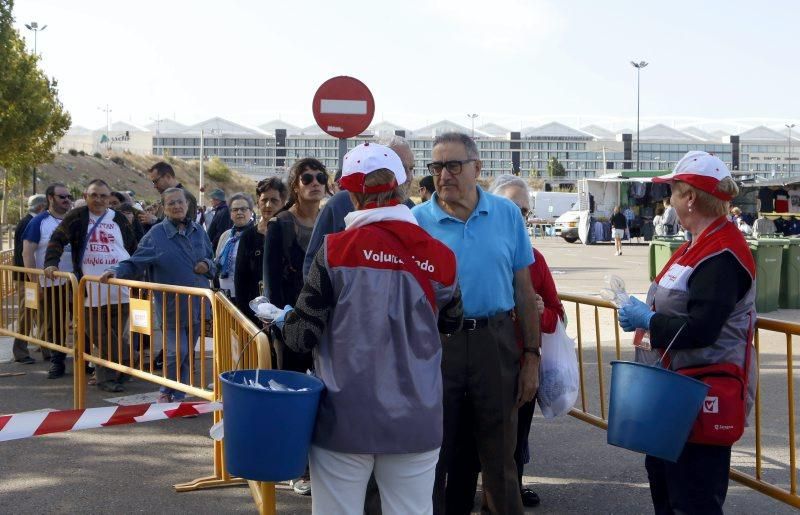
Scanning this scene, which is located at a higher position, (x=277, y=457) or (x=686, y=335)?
(x=686, y=335)

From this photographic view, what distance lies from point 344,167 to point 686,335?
1.46 meters

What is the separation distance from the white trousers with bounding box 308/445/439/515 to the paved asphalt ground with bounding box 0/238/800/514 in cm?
191

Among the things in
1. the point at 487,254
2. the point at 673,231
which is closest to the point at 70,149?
the point at 673,231

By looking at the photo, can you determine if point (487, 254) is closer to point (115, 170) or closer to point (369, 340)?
point (369, 340)

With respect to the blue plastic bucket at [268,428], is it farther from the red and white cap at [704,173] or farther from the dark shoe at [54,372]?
the dark shoe at [54,372]

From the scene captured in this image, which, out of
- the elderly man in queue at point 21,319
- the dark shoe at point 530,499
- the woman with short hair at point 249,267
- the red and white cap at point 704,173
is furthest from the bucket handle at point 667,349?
the elderly man in queue at point 21,319

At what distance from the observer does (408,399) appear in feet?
10.3

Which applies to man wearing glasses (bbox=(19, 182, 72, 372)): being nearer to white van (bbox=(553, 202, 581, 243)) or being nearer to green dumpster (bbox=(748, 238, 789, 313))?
green dumpster (bbox=(748, 238, 789, 313))

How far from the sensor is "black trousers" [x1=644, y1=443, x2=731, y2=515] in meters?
3.63

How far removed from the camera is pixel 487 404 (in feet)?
13.1

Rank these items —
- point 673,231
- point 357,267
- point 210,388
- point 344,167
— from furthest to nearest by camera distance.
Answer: point 673,231, point 210,388, point 344,167, point 357,267

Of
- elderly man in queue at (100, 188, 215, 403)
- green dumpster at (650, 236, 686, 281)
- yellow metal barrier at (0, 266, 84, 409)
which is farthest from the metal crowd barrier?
green dumpster at (650, 236, 686, 281)

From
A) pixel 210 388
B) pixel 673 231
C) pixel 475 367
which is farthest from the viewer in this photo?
pixel 673 231

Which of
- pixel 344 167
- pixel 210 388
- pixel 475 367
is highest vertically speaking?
pixel 344 167
